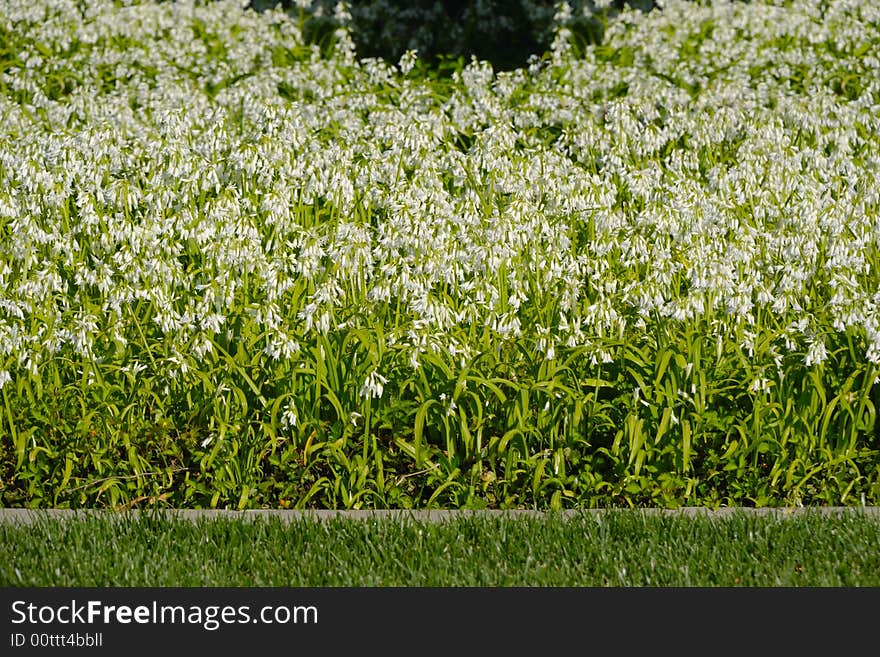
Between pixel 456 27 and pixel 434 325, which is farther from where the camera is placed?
pixel 456 27

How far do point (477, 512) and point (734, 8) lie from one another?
782cm

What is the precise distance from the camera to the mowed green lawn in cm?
390

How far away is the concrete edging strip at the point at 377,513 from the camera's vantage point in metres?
4.38

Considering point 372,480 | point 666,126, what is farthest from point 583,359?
point 666,126

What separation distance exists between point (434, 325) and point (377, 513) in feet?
3.03

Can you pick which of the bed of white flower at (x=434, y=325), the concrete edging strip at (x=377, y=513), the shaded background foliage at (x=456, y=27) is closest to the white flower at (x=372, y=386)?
the bed of white flower at (x=434, y=325)

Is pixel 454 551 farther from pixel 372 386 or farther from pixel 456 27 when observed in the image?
pixel 456 27

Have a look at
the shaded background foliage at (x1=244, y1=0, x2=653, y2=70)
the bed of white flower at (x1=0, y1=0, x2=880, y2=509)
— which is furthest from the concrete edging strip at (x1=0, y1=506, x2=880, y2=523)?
the shaded background foliage at (x1=244, y1=0, x2=653, y2=70)

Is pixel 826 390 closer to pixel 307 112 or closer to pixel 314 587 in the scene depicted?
pixel 314 587

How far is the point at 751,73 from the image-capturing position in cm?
927

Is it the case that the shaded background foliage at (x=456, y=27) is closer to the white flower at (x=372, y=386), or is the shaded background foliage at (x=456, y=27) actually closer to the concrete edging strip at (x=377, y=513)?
the white flower at (x=372, y=386)

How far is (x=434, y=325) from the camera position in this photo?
4.91m

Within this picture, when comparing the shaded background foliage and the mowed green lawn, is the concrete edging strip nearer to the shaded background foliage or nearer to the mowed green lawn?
the mowed green lawn

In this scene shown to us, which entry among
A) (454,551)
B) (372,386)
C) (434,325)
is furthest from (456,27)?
(454,551)
